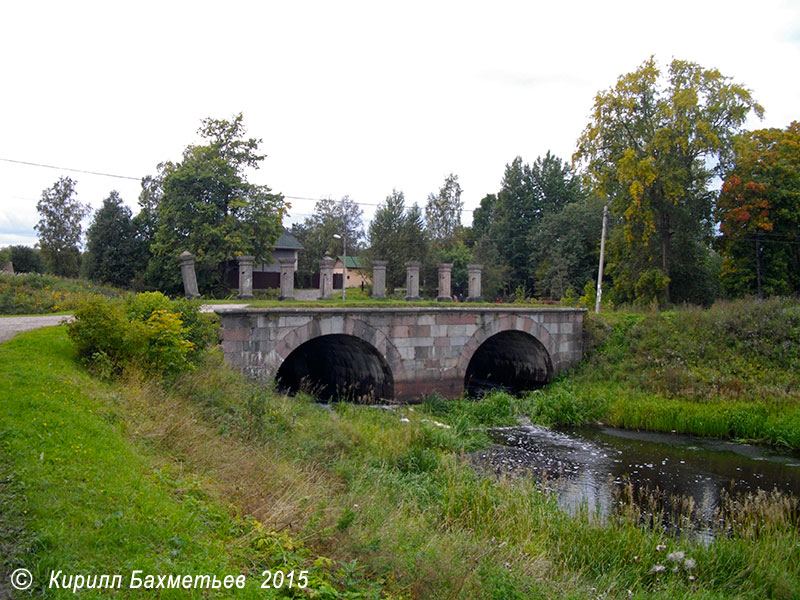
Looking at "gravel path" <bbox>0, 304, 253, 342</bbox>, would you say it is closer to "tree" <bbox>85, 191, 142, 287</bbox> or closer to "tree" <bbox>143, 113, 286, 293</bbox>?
"tree" <bbox>143, 113, 286, 293</bbox>

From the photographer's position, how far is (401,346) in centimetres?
1638

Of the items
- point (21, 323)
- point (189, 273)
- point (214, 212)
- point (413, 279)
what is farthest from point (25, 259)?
point (21, 323)

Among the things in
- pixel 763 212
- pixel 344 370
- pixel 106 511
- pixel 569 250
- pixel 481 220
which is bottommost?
pixel 344 370

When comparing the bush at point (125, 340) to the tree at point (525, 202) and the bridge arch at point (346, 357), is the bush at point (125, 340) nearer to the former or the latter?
the bridge arch at point (346, 357)

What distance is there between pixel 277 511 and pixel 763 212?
25013 mm

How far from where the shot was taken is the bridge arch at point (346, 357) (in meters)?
14.7

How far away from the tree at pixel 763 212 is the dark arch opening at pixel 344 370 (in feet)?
54.9

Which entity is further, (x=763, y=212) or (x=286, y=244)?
(x=286, y=244)

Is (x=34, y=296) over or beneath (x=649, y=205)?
beneath

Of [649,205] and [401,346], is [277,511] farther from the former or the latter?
[649,205]

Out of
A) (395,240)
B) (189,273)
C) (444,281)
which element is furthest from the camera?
(395,240)

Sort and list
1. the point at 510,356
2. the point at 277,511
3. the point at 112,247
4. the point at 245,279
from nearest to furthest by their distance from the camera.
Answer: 1. the point at 277,511
2. the point at 245,279
3. the point at 510,356
4. the point at 112,247

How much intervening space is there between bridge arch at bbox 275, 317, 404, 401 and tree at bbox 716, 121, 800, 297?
54.6 feet

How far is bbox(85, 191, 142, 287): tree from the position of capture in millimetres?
31000
